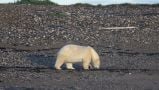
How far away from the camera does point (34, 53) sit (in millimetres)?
25453

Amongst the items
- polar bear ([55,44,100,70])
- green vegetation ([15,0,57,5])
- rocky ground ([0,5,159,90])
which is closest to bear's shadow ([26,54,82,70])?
rocky ground ([0,5,159,90])

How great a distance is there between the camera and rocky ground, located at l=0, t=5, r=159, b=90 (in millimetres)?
19094

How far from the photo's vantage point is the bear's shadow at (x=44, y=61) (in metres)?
22.5

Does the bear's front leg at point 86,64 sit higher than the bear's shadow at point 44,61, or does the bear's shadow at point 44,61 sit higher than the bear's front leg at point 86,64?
the bear's front leg at point 86,64

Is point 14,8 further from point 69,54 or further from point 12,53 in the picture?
point 69,54

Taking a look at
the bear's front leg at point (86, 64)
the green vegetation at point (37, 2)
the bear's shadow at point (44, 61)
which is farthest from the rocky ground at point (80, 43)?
the green vegetation at point (37, 2)

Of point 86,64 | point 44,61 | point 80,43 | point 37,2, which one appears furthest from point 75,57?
point 37,2

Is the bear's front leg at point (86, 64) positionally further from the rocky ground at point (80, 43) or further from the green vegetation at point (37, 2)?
the green vegetation at point (37, 2)

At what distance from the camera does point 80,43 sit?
28.4 m

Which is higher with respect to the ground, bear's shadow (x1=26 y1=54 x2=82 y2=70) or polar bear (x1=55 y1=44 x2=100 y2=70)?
polar bear (x1=55 y1=44 x2=100 y2=70)

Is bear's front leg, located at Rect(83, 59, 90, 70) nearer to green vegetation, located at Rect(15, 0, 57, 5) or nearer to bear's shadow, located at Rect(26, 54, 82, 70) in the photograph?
bear's shadow, located at Rect(26, 54, 82, 70)

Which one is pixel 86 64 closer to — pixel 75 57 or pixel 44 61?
pixel 75 57

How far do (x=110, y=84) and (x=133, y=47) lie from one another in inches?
362

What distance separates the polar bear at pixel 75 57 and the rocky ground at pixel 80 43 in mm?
281
